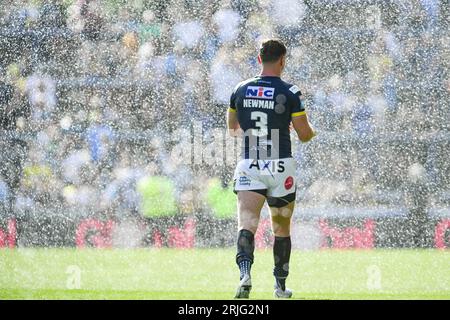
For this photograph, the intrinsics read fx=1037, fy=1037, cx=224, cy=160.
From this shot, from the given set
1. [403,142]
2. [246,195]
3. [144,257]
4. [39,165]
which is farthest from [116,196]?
[246,195]

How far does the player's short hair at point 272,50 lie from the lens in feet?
21.1

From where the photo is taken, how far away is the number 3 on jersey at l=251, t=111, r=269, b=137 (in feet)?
21.2

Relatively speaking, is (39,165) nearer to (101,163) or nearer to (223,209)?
(101,163)

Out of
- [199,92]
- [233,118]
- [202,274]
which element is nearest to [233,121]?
[233,118]

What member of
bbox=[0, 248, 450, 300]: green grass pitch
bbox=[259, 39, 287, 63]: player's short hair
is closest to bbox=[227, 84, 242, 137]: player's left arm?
bbox=[259, 39, 287, 63]: player's short hair

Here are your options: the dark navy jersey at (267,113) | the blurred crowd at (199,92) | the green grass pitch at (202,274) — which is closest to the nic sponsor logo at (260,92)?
the dark navy jersey at (267,113)

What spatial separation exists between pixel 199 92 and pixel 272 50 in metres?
7.57

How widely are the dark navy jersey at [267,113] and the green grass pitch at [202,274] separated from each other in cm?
98

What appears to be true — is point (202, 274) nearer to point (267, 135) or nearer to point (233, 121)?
point (233, 121)

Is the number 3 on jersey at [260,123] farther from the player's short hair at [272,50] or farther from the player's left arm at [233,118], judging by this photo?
the player's short hair at [272,50]

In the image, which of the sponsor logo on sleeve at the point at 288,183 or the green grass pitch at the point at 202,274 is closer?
the sponsor logo on sleeve at the point at 288,183

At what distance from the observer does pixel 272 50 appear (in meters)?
6.43

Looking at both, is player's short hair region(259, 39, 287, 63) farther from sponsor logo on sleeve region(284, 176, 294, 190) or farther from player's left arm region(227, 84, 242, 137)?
sponsor logo on sleeve region(284, 176, 294, 190)

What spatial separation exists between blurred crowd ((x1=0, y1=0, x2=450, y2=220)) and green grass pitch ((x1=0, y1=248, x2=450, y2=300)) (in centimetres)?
175
